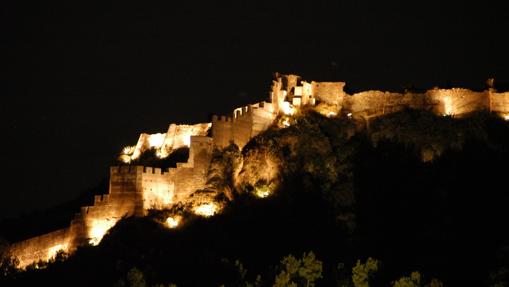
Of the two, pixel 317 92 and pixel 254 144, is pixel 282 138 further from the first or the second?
pixel 317 92

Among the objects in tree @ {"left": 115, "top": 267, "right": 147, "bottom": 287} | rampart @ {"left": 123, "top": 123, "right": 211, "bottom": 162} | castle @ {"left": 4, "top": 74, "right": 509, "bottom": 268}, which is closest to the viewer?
tree @ {"left": 115, "top": 267, "right": 147, "bottom": 287}

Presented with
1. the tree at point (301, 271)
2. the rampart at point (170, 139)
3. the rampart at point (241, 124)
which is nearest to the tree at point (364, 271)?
the tree at point (301, 271)

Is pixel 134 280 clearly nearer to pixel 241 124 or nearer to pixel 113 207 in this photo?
pixel 113 207

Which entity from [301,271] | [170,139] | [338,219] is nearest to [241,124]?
[170,139]

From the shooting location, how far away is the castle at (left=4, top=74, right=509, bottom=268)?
170 ft

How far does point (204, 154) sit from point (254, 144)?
4.61m

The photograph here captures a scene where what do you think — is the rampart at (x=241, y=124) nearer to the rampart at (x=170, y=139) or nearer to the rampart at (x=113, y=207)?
the rampart at (x=170, y=139)

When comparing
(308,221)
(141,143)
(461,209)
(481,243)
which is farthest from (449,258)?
(141,143)

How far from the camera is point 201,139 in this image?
57.4 m

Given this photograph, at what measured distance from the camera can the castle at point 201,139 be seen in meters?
51.8

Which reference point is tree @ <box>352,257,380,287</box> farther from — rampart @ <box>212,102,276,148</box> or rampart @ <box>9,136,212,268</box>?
rampart @ <box>212,102,276,148</box>

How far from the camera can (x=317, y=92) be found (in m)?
65.2

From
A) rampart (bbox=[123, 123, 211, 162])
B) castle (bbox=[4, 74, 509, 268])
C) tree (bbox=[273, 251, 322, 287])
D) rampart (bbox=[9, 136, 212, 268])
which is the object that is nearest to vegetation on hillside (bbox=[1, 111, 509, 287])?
tree (bbox=[273, 251, 322, 287])

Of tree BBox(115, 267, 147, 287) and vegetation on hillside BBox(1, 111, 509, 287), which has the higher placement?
vegetation on hillside BBox(1, 111, 509, 287)
